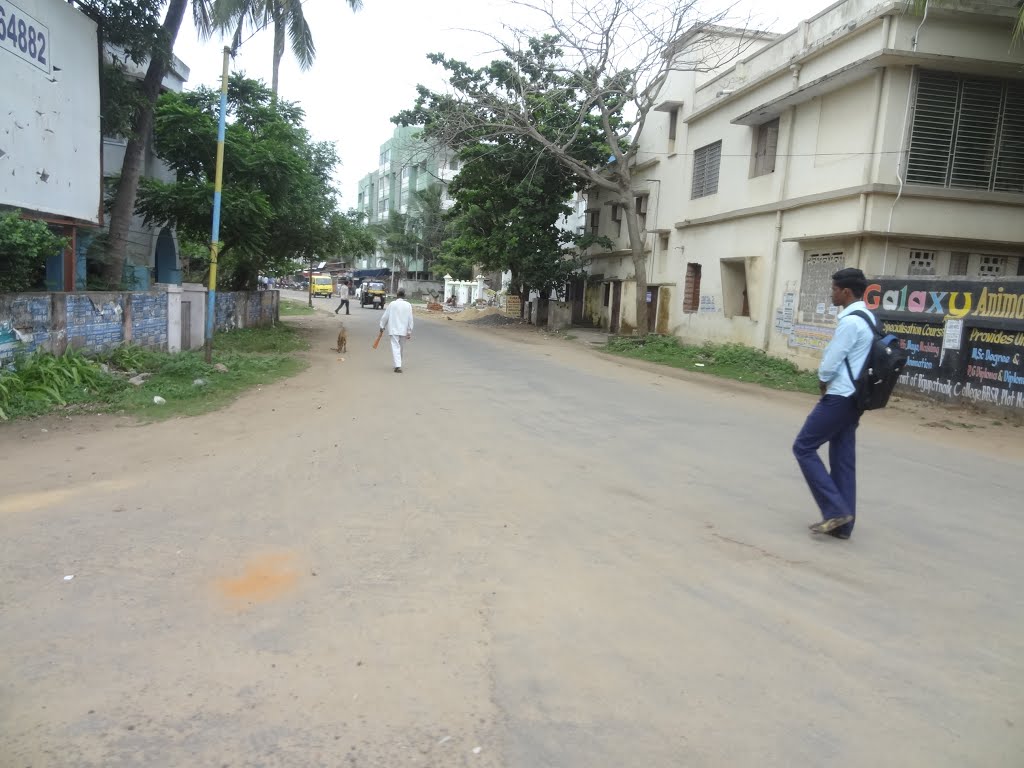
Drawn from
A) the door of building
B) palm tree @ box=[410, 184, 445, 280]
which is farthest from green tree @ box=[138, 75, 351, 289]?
palm tree @ box=[410, 184, 445, 280]

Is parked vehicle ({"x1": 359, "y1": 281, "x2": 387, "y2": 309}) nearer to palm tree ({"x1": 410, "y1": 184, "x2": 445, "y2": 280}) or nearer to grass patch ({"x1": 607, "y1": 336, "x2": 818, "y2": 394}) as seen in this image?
palm tree ({"x1": 410, "y1": 184, "x2": 445, "y2": 280})

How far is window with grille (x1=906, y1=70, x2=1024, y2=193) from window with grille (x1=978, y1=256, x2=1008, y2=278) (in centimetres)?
140

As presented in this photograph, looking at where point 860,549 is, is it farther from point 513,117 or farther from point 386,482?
point 513,117

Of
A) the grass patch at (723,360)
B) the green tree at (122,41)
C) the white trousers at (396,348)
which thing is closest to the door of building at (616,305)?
the grass patch at (723,360)

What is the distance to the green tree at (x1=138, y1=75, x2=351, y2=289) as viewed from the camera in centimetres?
1845

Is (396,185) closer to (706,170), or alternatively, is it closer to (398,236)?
(398,236)

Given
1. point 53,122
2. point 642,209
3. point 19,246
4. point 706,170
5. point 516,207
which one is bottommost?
point 19,246

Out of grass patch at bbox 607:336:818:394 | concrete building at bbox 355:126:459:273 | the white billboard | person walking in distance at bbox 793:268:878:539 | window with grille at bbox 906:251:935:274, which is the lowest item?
grass patch at bbox 607:336:818:394

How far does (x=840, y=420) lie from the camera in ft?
16.9

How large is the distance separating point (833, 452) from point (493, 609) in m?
2.76

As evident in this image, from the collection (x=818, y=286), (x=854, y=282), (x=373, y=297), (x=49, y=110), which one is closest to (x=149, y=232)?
(x=49, y=110)

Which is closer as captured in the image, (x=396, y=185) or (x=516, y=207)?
(x=516, y=207)

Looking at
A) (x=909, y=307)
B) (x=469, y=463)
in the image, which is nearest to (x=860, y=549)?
(x=469, y=463)

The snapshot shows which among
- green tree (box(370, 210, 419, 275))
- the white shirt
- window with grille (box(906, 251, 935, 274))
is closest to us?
the white shirt
